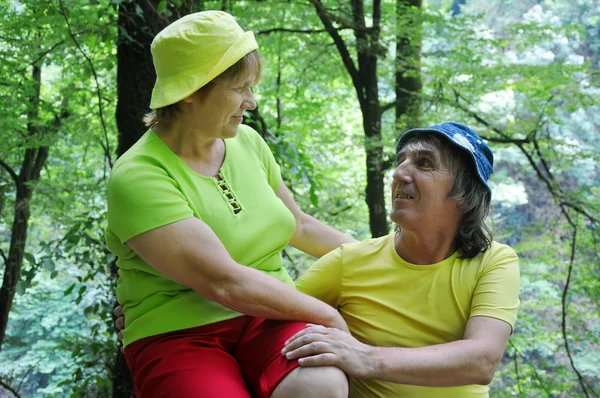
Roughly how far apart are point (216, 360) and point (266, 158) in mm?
667

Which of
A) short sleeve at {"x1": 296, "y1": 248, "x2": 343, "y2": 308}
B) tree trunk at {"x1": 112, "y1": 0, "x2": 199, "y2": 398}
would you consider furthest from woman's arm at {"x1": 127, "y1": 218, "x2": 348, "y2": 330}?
tree trunk at {"x1": 112, "y1": 0, "x2": 199, "y2": 398}

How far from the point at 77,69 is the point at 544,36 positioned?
3.84 m

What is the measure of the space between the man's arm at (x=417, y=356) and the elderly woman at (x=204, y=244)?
48 millimetres

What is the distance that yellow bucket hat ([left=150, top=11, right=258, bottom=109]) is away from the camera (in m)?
1.65

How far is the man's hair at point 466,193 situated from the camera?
5.91 ft

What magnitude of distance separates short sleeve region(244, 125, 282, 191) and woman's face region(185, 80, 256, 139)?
0.84ft

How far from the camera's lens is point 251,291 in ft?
5.03

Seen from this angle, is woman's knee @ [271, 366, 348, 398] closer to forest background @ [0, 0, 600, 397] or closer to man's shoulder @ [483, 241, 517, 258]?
man's shoulder @ [483, 241, 517, 258]

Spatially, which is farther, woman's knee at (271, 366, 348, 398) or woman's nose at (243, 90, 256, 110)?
woman's nose at (243, 90, 256, 110)

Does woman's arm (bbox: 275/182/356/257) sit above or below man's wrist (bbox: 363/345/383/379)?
above

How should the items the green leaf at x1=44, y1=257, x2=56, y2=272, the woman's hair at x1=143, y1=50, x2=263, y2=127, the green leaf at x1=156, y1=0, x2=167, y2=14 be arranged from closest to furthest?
the woman's hair at x1=143, y1=50, x2=263, y2=127, the green leaf at x1=156, y1=0, x2=167, y2=14, the green leaf at x1=44, y1=257, x2=56, y2=272

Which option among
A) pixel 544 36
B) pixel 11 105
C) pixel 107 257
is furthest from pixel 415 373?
pixel 11 105

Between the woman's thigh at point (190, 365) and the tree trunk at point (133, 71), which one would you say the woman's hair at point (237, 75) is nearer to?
the woman's thigh at point (190, 365)

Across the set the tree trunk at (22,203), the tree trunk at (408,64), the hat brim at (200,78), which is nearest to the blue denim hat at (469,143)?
the hat brim at (200,78)
